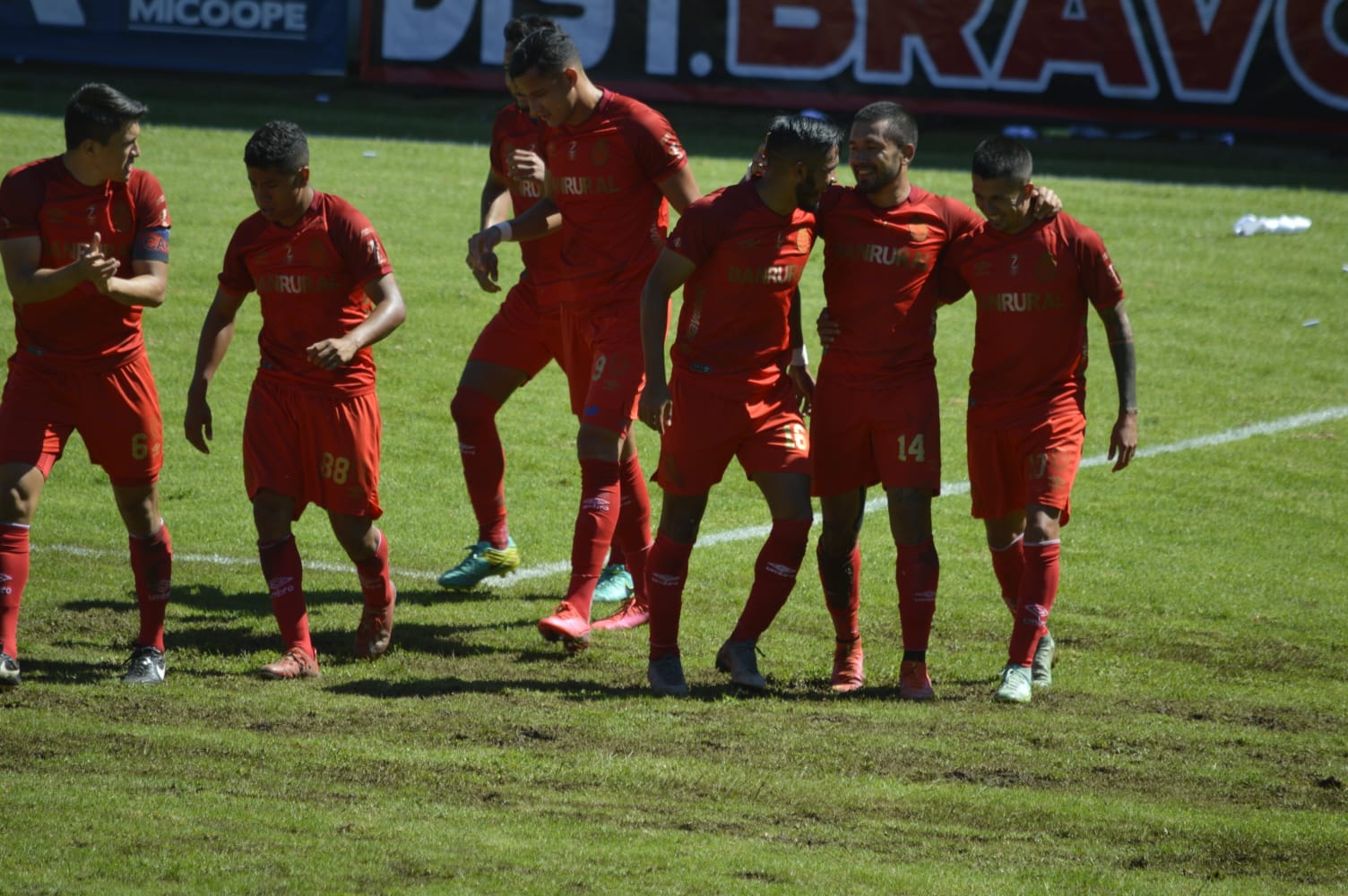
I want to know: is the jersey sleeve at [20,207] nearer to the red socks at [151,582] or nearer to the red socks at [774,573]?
the red socks at [151,582]

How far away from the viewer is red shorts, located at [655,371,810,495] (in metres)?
7.12

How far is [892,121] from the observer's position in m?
7.03

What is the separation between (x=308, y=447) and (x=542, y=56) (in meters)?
2.00

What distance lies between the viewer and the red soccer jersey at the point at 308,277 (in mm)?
7207

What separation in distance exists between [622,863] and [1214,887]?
70.5 inches

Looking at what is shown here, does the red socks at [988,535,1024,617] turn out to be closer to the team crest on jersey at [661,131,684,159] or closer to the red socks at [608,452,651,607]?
the red socks at [608,452,651,607]

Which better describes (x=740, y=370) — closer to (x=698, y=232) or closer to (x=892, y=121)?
(x=698, y=232)

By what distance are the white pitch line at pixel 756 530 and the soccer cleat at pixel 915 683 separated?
2.19 meters

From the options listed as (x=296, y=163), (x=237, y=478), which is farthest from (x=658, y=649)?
(x=237, y=478)

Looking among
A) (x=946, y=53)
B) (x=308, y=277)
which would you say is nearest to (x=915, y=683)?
(x=308, y=277)

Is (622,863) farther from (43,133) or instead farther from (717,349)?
(43,133)

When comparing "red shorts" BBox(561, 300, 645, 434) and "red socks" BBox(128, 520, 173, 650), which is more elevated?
"red shorts" BBox(561, 300, 645, 434)

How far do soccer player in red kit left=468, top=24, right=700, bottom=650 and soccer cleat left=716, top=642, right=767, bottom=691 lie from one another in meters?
0.72

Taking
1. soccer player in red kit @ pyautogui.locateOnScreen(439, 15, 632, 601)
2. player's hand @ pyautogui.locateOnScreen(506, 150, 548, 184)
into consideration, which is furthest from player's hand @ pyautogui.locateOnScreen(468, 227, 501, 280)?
player's hand @ pyautogui.locateOnScreen(506, 150, 548, 184)
